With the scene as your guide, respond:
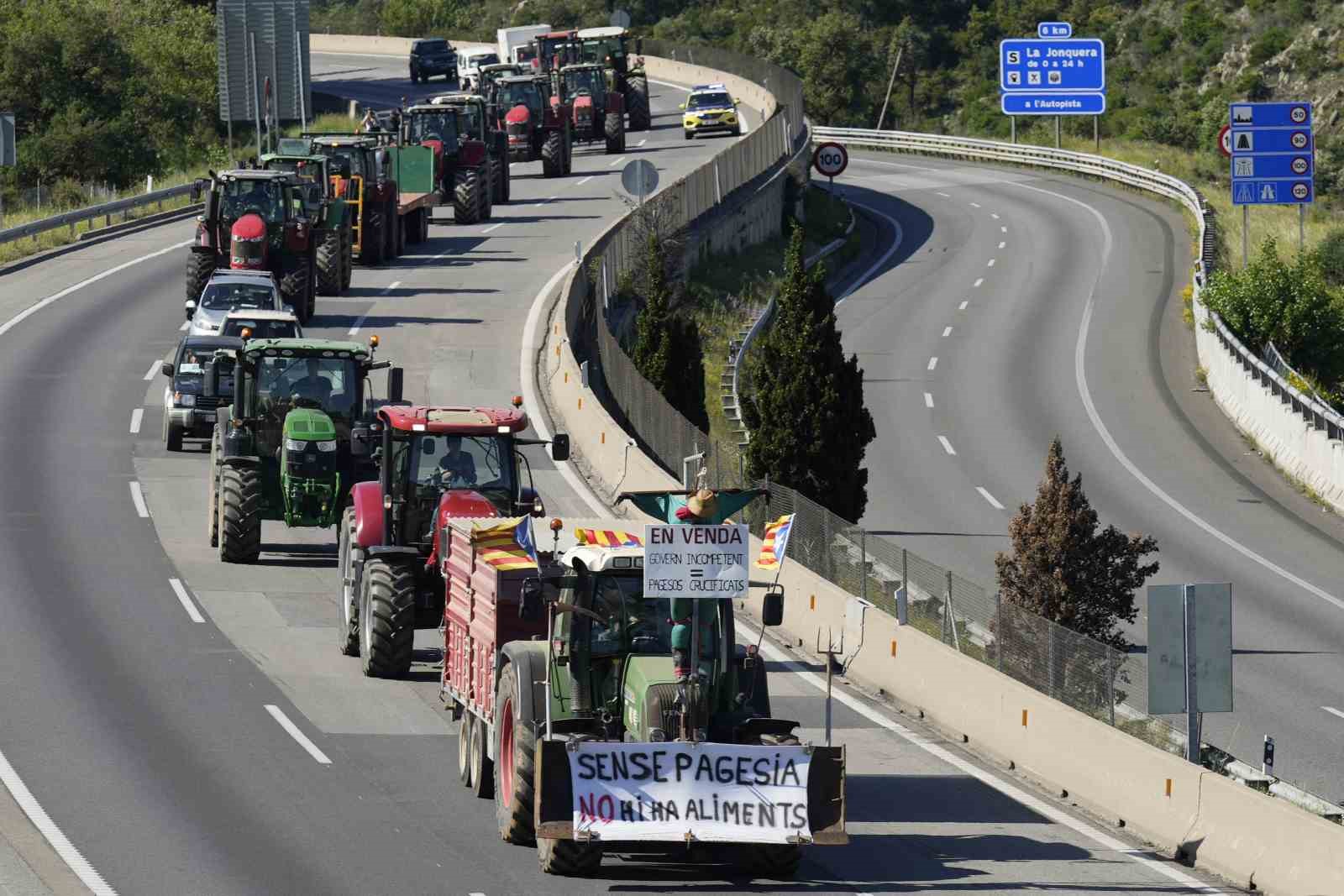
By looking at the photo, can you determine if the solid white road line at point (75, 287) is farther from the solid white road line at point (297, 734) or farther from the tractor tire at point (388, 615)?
the solid white road line at point (297, 734)

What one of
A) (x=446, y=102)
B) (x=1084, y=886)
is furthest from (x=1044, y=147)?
(x=1084, y=886)

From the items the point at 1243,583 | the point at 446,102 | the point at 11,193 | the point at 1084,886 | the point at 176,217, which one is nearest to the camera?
the point at 1084,886

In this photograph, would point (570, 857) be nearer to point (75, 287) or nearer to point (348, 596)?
point (348, 596)

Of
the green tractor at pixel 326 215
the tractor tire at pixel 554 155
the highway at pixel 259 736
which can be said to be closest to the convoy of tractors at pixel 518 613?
the highway at pixel 259 736

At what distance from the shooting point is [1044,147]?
301ft

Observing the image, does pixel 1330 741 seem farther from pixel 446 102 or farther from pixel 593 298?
pixel 446 102

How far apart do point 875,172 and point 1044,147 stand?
7462 millimetres

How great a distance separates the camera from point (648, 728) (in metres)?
15.5

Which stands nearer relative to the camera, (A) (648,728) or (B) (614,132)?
(A) (648,728)

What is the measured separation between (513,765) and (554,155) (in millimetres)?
55699

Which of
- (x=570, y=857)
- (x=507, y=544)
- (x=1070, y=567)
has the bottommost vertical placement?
(x=1070, y=567)

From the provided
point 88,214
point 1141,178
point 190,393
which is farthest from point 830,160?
point 190,393

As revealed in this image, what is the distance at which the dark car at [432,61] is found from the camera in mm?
105062

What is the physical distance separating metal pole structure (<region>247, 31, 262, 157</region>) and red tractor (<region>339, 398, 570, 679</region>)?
3647 cm
